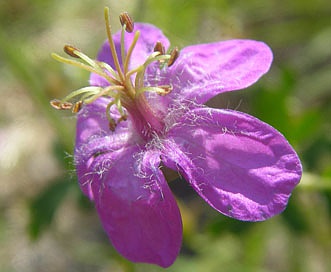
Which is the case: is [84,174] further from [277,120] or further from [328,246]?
[328,246]

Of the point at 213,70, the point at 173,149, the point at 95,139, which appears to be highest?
the point at 213,70

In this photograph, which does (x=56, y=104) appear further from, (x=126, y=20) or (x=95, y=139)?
(x=126, y=20)

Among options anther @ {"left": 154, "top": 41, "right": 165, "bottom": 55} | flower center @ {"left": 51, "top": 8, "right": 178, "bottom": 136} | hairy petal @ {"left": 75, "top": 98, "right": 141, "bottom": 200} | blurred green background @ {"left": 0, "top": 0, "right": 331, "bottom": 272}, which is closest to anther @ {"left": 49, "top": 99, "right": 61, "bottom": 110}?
flower center @ {"left": 51, "top": 8, "right": 178, "bottom": 136}

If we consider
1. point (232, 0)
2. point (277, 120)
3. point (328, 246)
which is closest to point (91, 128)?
point (277, 120)

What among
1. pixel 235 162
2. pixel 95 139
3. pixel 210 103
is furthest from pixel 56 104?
pixel 210 103

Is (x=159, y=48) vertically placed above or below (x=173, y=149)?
above

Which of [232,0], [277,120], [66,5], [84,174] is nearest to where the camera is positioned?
[84,174]

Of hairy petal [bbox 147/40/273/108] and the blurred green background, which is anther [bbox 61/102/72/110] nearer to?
hairy petal [bbox 147/40/273/108]
